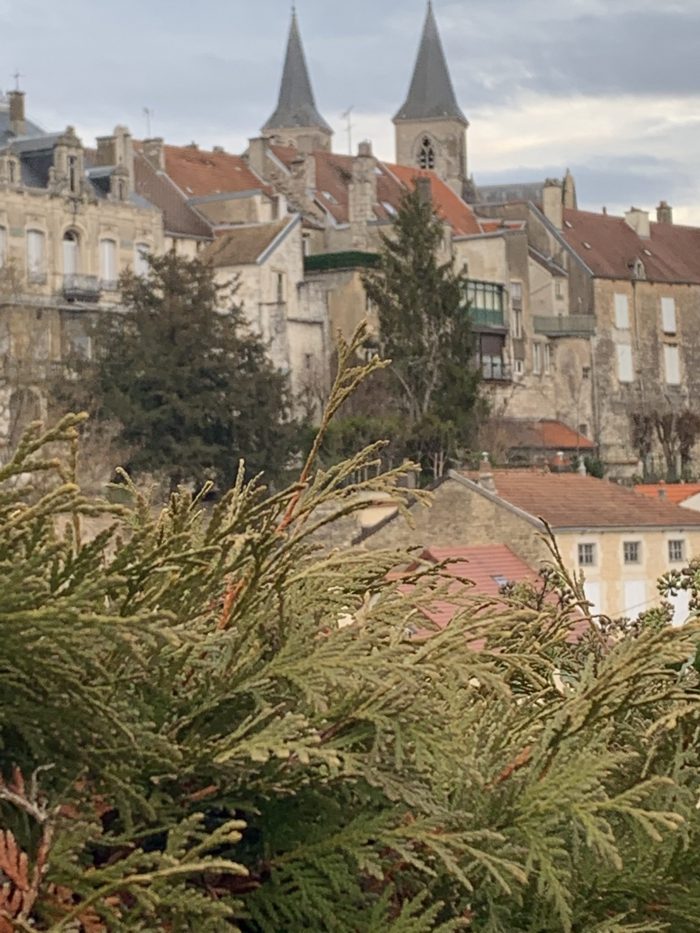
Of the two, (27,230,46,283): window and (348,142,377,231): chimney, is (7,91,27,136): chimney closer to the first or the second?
(27,230,46,283): window

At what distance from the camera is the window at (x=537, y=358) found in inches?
3568

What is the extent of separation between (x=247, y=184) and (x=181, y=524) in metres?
84.1

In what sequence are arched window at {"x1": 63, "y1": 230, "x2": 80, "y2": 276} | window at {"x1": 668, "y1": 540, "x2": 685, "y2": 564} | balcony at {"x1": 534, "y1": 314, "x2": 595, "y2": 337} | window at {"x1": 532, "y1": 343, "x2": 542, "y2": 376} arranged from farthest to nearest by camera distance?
1. balcony at {"x1": 534, "y1": 314, "x2": 595, "y2": 337}
2. window at {"x1": 532, "y1": 343, "x2": 542, "y2": 376}
3. arched window at {"x1": 63, "y1": 230, "x2": 80, "y2": 276}
4. window at {"x1": 668, "y1": 540, "x2": 685, "y2": 564}

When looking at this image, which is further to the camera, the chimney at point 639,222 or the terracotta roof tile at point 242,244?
the chimney at point 639,222

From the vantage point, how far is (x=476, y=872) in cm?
373

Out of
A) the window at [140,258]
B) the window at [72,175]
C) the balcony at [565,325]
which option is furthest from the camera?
the balcony at [565,325]

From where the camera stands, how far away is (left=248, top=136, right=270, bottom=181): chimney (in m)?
89.0

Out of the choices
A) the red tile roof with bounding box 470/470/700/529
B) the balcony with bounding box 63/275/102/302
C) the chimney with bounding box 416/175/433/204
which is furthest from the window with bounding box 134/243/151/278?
the red tile roof with bounding box 470/470/700/529

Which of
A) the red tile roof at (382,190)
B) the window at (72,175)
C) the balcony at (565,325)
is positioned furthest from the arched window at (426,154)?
the window at (72,175)

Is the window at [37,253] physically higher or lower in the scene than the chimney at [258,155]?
lower

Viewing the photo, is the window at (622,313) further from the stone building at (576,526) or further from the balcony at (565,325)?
the stone building at (576,526)

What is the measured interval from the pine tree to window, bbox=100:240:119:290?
35.7 ft

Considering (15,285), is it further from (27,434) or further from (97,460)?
(27,434)

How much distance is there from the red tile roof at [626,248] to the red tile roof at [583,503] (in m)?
50.6
